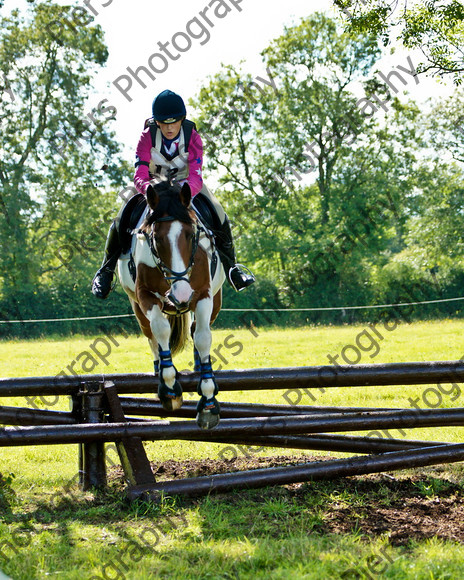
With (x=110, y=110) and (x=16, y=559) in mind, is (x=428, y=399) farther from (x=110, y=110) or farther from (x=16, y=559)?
(x=110, y=110)

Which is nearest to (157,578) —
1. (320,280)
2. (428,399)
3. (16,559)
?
(16,559)

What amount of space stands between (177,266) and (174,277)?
0.07 meters

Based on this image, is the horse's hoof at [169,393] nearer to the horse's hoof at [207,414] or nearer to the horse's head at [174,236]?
the horse's hoof at [207,414]

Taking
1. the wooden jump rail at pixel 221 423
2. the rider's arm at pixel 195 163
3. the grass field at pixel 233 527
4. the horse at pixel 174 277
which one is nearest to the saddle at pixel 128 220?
the horse at pixel 174 277

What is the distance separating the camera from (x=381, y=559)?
10.9 ft

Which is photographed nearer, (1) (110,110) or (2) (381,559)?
(2) (381,559)

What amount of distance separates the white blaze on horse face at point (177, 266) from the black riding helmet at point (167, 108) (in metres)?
0.94

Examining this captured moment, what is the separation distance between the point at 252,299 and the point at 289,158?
28.1 feet

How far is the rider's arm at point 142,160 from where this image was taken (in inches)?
177

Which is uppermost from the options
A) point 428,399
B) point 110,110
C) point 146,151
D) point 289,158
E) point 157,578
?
point 110,110

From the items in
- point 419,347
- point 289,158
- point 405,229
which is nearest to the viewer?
point 419,347

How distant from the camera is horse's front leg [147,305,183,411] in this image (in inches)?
161

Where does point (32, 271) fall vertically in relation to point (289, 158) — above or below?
below

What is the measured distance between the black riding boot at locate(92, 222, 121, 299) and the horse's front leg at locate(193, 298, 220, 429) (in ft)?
4.11
